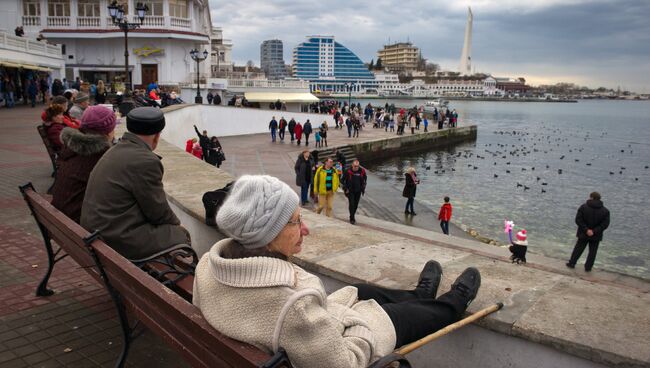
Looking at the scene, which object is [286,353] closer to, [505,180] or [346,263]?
[346,263]

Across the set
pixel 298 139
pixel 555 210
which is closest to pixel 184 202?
pixel 555 210

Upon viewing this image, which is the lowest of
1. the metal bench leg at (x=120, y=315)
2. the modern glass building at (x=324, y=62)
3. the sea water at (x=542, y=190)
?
the sea water at (x=542, y=190)

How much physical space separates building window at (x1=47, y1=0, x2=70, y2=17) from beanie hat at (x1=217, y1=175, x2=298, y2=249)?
45593mm

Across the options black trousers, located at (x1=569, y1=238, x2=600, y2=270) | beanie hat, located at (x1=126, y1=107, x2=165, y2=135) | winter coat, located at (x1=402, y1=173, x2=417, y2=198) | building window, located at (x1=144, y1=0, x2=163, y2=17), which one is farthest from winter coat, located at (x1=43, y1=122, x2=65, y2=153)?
building window, located at (x1=144, y1=0, x2=163, y2=17)

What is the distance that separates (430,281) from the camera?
2.93 meters

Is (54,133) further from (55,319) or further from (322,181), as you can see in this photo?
(322,181)

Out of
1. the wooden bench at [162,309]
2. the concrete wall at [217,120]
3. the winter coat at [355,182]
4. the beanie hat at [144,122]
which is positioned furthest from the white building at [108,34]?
the wooden bench at [162,309]

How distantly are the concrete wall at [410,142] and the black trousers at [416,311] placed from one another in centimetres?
2685

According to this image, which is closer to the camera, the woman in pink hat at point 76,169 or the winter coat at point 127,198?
the winter coat at point 127,198

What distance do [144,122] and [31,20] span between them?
4539cm

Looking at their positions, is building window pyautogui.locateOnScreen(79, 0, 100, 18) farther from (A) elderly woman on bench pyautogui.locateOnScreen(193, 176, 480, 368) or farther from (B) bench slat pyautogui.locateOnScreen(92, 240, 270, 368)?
(A) elderly woman on bench pyautogui.locateOnScreen(193, 176, 480, 368)

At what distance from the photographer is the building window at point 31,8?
1579 inches

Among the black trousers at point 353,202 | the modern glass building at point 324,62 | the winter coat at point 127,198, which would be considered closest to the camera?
the winter coat at point 127,198

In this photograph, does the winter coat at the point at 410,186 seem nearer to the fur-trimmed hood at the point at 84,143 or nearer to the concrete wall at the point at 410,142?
the fur-trimmed hood at the point at 84,143
